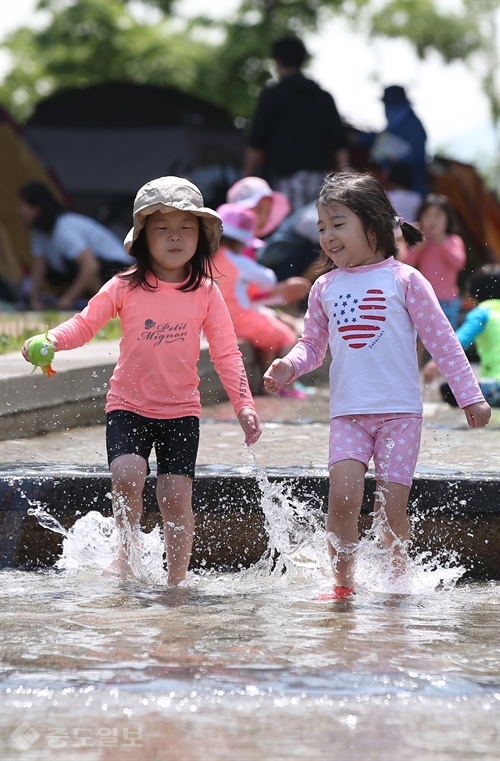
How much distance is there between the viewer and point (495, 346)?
20.3 feet

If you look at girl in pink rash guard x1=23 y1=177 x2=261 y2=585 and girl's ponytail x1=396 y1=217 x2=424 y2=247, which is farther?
girl's ponytail x1=396 y1=217 x2=424 y2=247

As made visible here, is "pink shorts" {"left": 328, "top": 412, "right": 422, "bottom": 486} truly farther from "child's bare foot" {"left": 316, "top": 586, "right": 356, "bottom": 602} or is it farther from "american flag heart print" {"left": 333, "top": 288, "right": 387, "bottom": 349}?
"child's bare foot" {"left": 316, "top": 586, "right": 356, "bottom": 602}

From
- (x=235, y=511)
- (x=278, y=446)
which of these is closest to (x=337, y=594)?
(x=235, y=511)

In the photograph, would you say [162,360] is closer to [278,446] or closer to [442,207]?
[278,446]

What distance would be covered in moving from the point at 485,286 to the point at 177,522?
340 centimetres

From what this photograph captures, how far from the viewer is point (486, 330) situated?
242 inches

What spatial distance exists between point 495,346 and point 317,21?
21.9 meters

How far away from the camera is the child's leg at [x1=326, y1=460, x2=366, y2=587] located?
3541 millimetres

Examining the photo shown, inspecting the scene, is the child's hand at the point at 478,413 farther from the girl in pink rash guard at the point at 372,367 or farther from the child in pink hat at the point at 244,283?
the child in pink hat at the point at 244,283

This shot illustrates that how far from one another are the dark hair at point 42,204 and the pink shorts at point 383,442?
8.76m

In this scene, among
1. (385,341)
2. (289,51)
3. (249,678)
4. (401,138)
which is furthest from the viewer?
(401,138)

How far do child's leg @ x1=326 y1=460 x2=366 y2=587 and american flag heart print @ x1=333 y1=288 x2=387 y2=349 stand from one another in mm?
375

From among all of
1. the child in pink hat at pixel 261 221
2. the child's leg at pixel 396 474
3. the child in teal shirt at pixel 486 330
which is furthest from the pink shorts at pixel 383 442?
the child in pink hat at pixel 261 221

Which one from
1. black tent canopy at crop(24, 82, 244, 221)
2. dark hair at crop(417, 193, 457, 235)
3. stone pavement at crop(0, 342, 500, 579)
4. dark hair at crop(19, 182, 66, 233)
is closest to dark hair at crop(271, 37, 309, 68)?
dark hair at crop(417, 193, 457, 235)
